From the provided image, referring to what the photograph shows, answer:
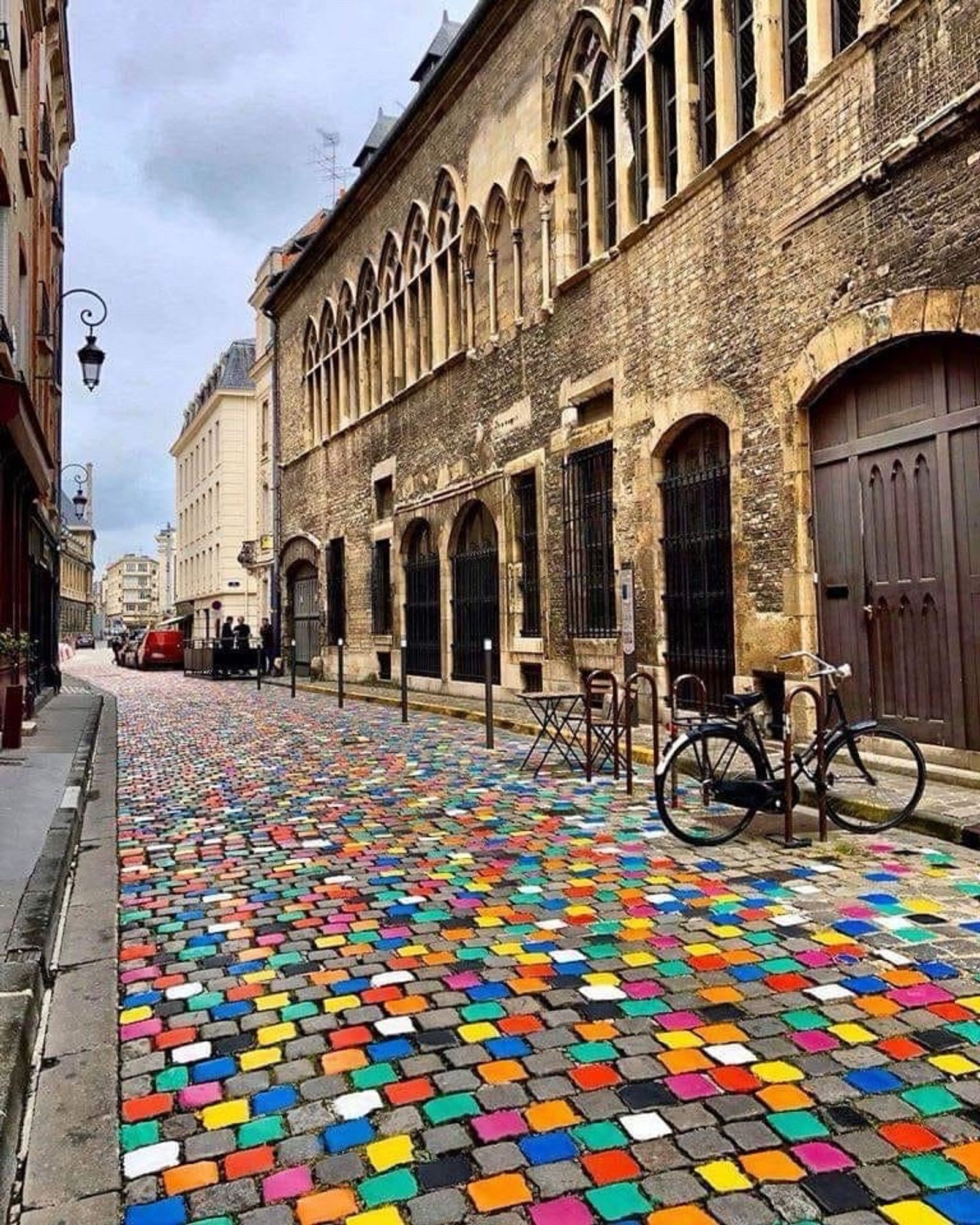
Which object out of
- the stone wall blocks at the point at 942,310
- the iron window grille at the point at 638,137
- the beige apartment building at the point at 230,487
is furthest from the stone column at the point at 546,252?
the beige apartment building at the point at 230,487

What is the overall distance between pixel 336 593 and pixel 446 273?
8.80m

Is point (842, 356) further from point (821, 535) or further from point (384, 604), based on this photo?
point (384, 604)

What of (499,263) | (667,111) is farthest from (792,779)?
(499,263)

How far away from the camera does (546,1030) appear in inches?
118

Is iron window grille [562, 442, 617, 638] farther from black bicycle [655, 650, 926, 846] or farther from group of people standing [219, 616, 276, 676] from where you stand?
group of people standing [219, 616, 276, 676]

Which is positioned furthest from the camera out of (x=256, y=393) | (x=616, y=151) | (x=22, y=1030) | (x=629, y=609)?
(x=256, y=393)

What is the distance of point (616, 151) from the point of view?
38.7ft

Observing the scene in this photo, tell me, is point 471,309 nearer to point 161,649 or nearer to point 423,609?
point 423,609

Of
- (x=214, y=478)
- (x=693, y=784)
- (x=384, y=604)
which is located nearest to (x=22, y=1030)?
(x=693, y=784)

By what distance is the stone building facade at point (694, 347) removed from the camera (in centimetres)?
713

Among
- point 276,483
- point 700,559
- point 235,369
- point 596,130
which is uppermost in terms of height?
point 235,369

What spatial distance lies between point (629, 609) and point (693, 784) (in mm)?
1576

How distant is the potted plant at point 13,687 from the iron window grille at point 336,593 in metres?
10.9

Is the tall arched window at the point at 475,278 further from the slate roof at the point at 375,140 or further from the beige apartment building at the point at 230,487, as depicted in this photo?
the beige apartment building at the point at 230,487
